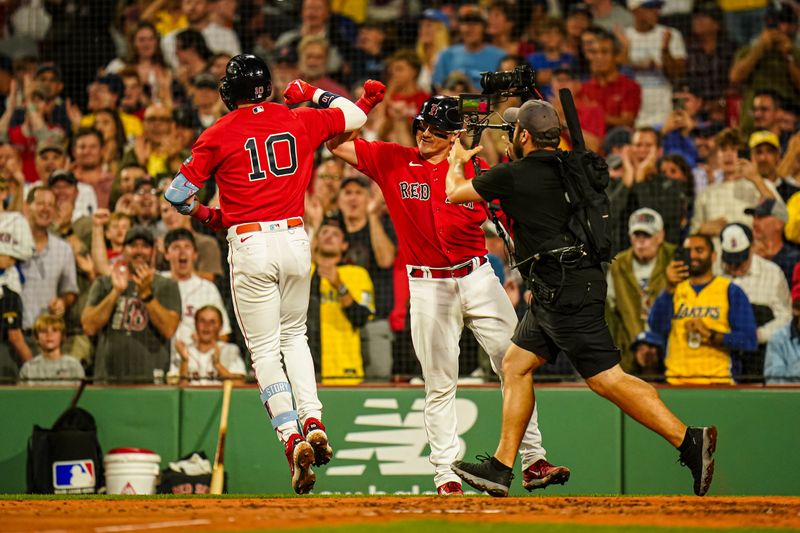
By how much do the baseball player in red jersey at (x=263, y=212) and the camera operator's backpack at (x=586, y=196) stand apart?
5.20 feet

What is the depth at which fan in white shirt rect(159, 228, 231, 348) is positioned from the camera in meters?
9.96

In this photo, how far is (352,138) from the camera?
302 inches

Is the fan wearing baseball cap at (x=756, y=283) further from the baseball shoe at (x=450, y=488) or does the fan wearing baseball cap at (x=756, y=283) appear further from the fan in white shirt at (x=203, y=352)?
the fan in white shirt at (x=203, y=352)

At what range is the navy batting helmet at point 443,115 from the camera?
291 inches

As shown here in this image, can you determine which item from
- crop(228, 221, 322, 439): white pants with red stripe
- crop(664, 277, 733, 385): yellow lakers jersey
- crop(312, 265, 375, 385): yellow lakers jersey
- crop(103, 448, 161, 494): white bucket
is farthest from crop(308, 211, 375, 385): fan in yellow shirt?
crop(228, 221, 322, 439): white pants with red stripe

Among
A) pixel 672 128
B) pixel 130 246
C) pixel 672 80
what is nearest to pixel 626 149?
pixel 672 128

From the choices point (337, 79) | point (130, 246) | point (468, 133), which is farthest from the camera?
point (337, 79)

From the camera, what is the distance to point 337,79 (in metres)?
13.0

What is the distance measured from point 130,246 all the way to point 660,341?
448cm

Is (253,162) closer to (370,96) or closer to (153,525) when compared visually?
(370,96)

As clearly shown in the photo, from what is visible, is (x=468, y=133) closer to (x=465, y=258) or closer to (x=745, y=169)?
(x=465, y=258)

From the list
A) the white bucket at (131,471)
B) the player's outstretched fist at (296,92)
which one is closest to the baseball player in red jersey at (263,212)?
the player's outstretched fist at (296,92)

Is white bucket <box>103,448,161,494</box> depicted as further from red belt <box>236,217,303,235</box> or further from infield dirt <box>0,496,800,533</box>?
red belt <box>236,217,303,235</box>

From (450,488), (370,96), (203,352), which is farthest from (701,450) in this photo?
(203,352)
